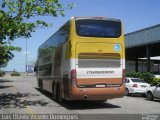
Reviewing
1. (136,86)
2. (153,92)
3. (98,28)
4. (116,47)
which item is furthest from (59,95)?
(136,86)

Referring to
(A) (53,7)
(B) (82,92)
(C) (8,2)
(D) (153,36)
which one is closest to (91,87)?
(B) (82,92)

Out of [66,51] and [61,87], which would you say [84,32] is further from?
[61,87]

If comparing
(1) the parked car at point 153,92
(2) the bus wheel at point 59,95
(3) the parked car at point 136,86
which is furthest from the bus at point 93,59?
(3) the parked car at point 136,86

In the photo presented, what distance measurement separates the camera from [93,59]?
55.0 ft

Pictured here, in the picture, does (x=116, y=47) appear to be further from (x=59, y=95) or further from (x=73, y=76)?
(x=59, y=95)

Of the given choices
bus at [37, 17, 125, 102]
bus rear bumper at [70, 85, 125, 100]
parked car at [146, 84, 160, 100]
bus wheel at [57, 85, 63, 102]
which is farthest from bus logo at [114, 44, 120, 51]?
parked car at [146, 84, 160, 100]

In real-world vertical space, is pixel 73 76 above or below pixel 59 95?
above

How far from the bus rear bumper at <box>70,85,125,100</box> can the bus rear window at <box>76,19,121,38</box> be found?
2506 millimetres

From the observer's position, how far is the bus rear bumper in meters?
16.3

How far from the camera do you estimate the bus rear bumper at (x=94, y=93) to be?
16.3m

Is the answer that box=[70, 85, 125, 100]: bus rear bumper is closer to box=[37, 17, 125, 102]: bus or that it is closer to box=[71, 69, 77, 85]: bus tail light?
box=[37, 17, 125, 102]: bus

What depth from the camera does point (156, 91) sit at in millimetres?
21219

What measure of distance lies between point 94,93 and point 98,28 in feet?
9.97

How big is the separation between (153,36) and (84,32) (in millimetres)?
23405
